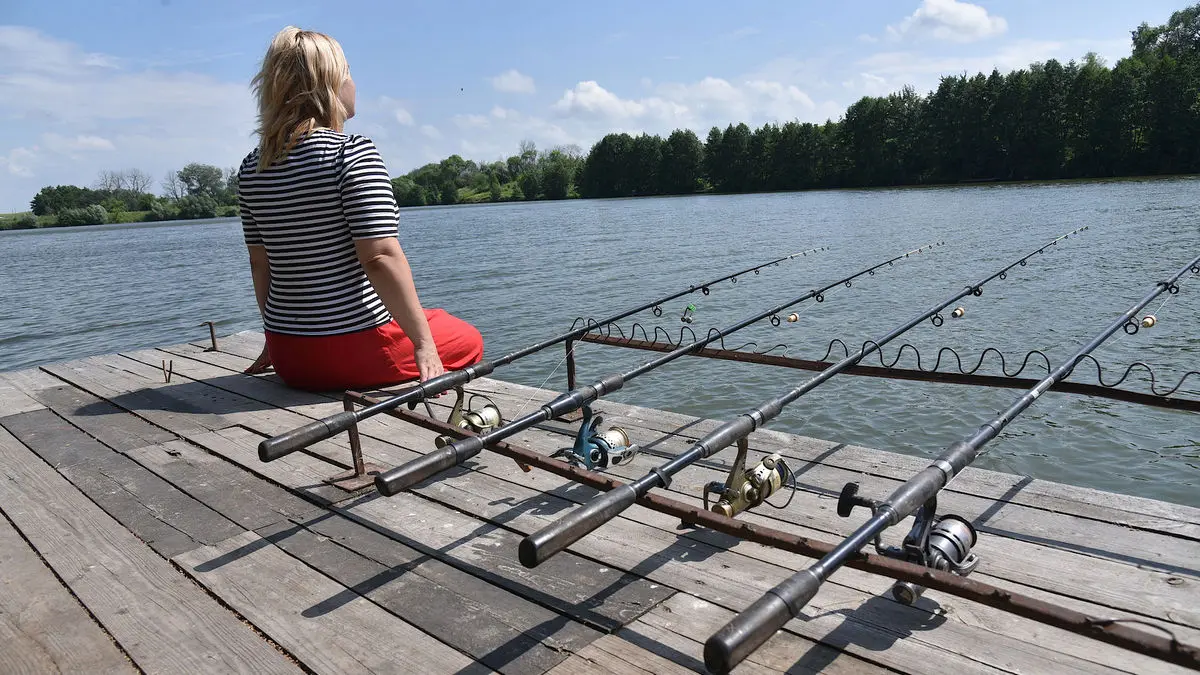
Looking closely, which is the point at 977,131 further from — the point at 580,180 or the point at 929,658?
the point at 929,658

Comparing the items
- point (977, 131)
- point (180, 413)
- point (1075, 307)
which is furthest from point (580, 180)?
point (180, 413)

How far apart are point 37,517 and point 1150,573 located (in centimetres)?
379

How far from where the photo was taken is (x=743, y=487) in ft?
8.84

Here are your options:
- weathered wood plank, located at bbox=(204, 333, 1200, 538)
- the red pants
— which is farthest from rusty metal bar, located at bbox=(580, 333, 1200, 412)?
the red pants

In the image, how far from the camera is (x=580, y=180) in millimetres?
89688

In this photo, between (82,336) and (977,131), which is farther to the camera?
(977,131)

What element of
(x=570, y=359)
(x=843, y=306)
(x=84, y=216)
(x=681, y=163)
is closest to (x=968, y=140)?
(x=681, y=163)

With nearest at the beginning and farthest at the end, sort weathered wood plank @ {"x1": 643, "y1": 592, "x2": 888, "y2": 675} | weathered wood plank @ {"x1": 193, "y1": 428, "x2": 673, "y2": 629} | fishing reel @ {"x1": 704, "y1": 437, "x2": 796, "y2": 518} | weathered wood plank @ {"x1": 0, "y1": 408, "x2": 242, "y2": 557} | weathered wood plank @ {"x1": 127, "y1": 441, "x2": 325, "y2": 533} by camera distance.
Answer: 1. weathered wood plank @ {"x1": 643, "y1": 592, "x2": 888, "y2": 675}
2. weathered wood plank @ {"x1": 193, "y1": 428, "x2": 673, "y2": 629}
3. fishing reel @ {"x1": 704, "y1": 437, "x2": 796, "y2": 518}
4. weathered wood plank @ {"x1": 0, "y1": 408, "x2": 242, "y2": 557}
5. weathered wood plank @ {"x1": 127, "y1": 441, "x2": 325, "y2": 533}

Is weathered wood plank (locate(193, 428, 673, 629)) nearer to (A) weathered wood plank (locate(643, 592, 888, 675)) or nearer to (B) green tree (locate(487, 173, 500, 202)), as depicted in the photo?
(A) weathered wood plank (locate(643, 592, 888, 675))

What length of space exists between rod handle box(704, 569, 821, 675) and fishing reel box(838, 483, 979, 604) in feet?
2.02

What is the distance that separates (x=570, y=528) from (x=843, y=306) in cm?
1097

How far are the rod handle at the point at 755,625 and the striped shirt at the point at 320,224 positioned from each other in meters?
2.50

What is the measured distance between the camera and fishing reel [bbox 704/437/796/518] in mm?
2648

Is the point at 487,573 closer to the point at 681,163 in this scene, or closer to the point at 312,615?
the point at 312,615
